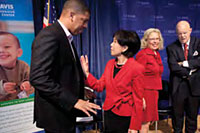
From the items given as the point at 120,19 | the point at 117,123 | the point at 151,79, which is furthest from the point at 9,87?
the point at 120,19


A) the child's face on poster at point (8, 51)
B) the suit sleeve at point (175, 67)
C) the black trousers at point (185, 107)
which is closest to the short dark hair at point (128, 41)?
the suit sleeve at point (175, 67)

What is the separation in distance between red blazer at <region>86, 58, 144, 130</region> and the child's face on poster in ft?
4.93

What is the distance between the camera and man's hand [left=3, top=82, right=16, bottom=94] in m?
2.53

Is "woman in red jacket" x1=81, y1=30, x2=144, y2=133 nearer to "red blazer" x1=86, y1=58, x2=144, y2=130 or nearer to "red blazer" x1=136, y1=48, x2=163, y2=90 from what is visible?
"red blazer" x1=86, y1=58, x2=144, y2=130

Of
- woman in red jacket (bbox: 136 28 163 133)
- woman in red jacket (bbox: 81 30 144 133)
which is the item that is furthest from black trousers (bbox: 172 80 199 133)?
woman in red jacket (bbox: 81 30 144 133)

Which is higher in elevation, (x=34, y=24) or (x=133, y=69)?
(x=34, y=24)

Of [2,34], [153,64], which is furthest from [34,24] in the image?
[153,64]

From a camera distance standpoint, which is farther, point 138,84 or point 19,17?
point 19,17

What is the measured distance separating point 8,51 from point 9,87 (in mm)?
496

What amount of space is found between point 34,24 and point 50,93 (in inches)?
92.2

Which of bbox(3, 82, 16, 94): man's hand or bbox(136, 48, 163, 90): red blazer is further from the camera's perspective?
bbox(136, 48, 163, 90): red blazer

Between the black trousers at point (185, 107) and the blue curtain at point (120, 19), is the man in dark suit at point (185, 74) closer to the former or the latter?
the black trousers at point (185, 107)

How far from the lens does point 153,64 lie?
2756mm

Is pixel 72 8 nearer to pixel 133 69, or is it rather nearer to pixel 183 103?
pixel 133 69
